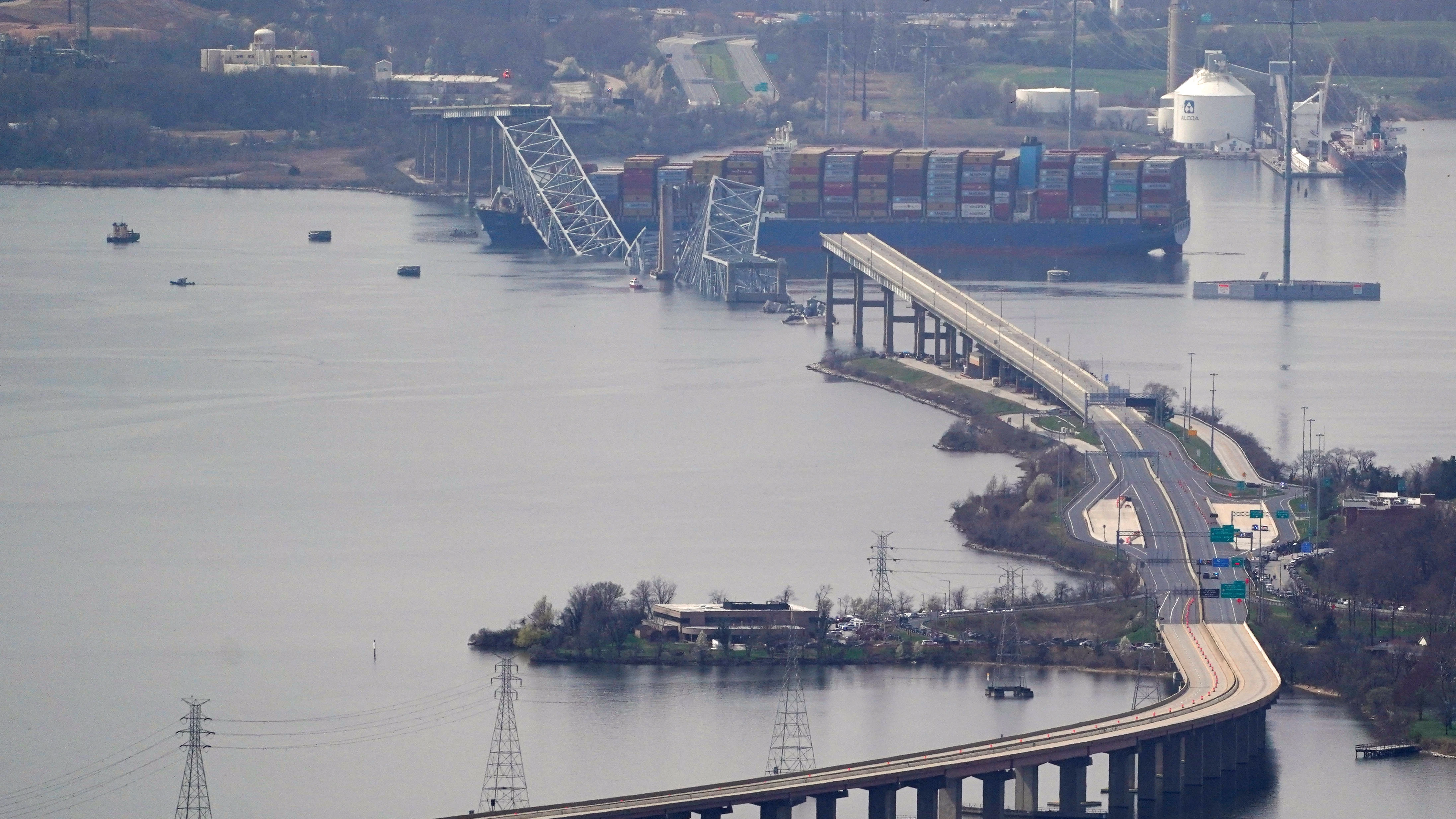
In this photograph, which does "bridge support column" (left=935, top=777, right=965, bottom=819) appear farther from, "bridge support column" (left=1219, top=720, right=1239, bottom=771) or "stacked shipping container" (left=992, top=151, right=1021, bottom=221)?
"stacked shipping container" (left=992, top=151, right=1021, bottom=221)

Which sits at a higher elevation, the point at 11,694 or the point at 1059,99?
the point at 1059,99

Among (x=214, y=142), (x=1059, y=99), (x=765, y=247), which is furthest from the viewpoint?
(x=1059, y=99)

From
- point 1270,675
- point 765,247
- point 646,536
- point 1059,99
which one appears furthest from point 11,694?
point 1059,99

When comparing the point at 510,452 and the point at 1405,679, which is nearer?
the point at 1405,679

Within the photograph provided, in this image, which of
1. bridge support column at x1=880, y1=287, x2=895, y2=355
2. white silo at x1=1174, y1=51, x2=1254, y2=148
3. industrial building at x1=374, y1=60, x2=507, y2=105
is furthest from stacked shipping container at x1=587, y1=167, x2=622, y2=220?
white silo at x1=1174, y1=51, x2=1254, y2=148

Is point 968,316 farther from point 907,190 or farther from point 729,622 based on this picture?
point 907,190

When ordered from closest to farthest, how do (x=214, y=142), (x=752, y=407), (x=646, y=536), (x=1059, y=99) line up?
1. (x=646, y=536)
2. (x=752, y=407)
3. (x=214, y=142)
4. (x=1059, y=99)

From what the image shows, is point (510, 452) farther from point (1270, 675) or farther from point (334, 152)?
point (334, 152)
